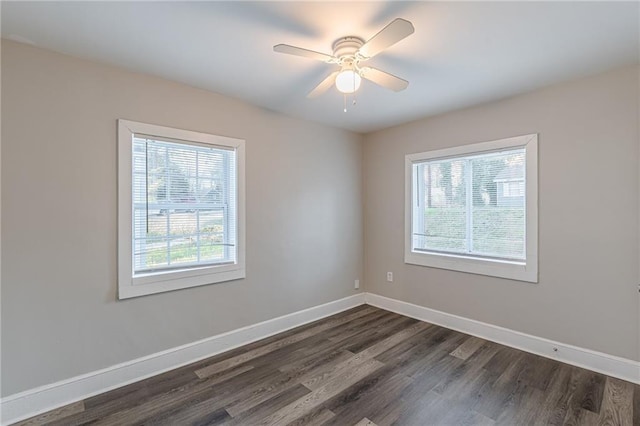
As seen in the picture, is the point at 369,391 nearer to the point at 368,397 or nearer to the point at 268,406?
the point at 368,397

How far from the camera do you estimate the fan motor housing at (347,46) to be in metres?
1.90

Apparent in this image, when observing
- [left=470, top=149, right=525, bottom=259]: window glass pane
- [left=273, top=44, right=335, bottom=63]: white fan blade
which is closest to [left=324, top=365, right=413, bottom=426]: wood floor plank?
[left=470, top=149, right=525, bottom=259]: window glass pane

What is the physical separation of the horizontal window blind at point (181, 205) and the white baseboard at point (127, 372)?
749mm

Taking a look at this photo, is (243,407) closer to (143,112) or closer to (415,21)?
(143,112)

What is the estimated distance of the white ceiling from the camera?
1.67 m

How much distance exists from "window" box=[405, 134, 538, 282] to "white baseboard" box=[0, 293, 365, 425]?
1.90 meters

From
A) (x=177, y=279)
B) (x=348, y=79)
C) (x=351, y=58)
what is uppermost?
(x=351, y=58)

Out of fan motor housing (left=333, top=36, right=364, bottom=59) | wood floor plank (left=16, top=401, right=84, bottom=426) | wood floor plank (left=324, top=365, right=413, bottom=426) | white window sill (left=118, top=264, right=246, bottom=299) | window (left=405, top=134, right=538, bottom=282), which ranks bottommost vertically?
wood floor plank (left=16, top=401, right=84, bottom=426)

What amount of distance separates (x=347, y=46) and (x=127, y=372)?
9.66ft

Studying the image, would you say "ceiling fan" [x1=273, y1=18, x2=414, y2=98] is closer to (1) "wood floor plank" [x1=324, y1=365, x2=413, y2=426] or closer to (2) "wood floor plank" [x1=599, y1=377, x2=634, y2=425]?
(1) "wood floor plank" [x1=324, y1=365, x2=413, y2=426]

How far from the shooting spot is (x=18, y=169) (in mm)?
1968

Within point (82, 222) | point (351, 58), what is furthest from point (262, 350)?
point (351, 58)

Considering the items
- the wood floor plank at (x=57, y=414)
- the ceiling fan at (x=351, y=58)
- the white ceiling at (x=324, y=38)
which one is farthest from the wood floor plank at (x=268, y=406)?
the white ceiling at (x=324, y=38)

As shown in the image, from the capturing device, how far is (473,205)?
10.8 feet
